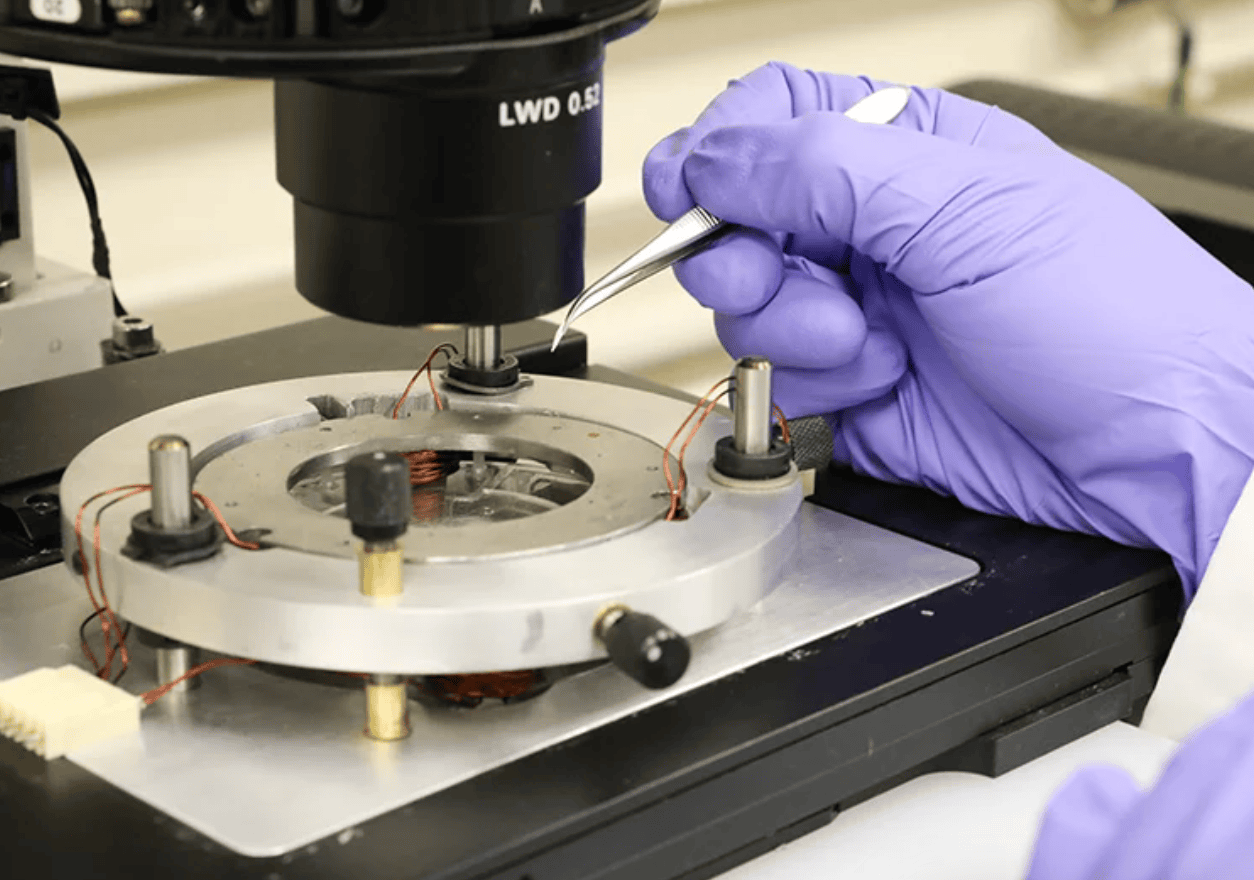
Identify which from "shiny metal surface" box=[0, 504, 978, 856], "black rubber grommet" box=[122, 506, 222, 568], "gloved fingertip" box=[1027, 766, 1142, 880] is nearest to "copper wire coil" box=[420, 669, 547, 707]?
"shiny metal surface" box=[0, 504, 978, 856]

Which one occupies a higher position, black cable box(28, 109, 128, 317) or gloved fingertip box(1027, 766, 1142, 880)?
black cable box(28, 109, 128, 317)

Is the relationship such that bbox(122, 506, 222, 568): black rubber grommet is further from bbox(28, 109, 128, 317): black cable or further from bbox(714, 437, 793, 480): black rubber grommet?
bbox(28, 109, 128, 317): black cable

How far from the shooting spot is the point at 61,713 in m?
0.70

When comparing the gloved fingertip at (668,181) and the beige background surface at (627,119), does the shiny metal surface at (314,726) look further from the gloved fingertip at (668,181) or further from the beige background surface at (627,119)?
the beige background surface at (627,119)

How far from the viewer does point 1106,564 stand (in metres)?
0.94

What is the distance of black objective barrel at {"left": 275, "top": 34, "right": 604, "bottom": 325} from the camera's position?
2.41 ft

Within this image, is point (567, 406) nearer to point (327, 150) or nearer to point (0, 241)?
point (327, 150)

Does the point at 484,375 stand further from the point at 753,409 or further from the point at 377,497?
A: the point at 377,497

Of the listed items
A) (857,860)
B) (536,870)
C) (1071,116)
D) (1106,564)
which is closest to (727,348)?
(1106,564)

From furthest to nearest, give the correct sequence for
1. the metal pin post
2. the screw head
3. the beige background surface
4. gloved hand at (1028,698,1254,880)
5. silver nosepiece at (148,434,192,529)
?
the beige background surface
the screw head
the metal pin post
silver nosepiece at (148,434,192,529)
gloved hand at (1028,698,1254,880)

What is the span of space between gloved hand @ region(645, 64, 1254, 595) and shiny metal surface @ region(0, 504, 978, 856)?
18 cm

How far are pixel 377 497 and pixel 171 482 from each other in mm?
105

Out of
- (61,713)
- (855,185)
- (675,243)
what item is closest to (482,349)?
(675,243)

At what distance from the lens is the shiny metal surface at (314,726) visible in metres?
0.67
